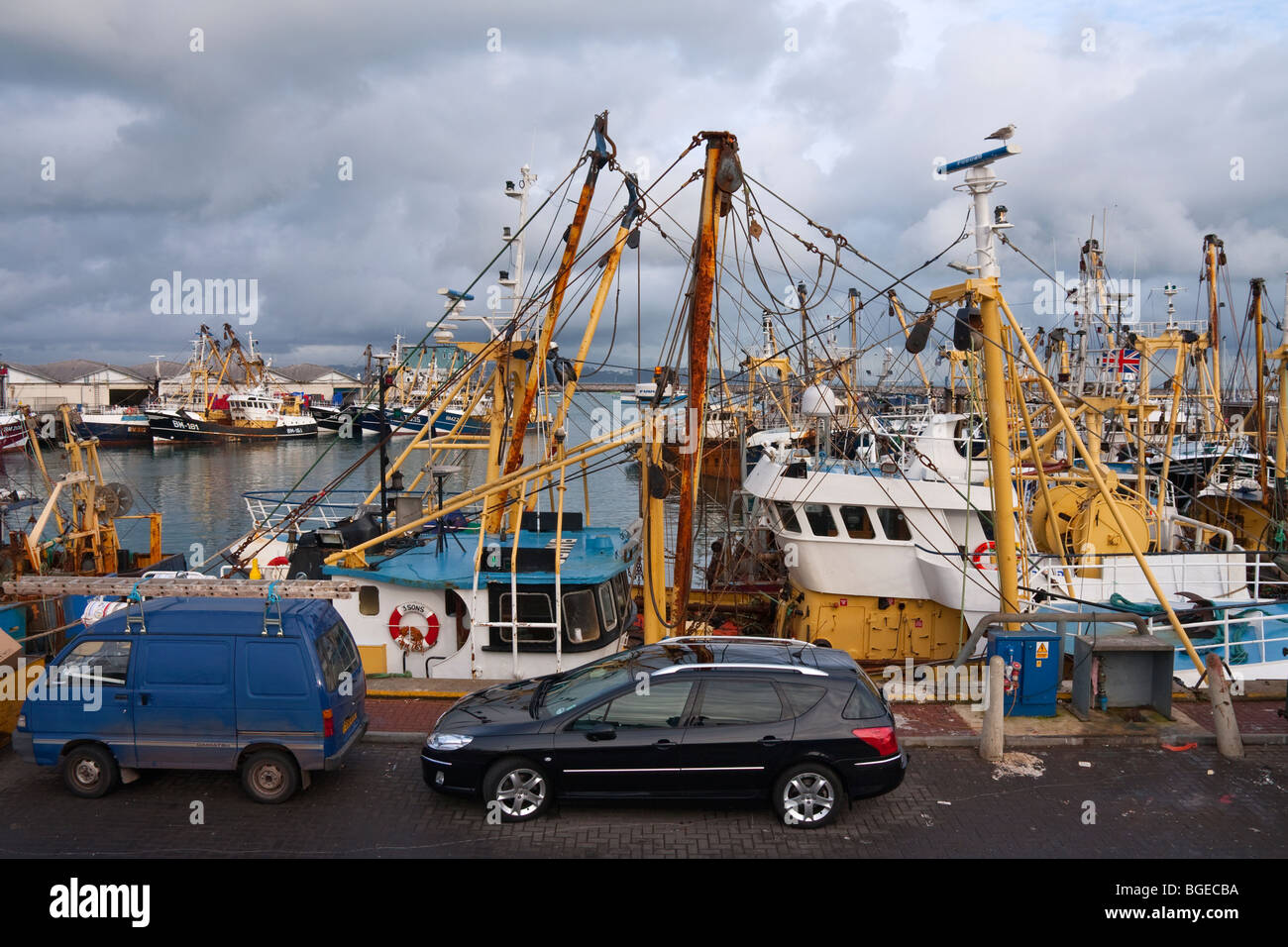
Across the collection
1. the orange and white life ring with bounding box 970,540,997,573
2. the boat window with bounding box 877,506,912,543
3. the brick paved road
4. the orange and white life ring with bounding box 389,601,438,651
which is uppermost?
the boat window with bounding box 877,506,912,543

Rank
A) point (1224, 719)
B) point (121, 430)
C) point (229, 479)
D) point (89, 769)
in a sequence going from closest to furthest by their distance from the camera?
point (89, 769) < point (1224, 719) < point (229, 479) < point (121, 430)

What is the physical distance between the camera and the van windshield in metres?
7.91

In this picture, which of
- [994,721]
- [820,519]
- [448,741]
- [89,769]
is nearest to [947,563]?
[820,519]

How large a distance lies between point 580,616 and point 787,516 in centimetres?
604

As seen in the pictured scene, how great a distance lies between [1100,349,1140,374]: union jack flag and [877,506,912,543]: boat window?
72.9ft

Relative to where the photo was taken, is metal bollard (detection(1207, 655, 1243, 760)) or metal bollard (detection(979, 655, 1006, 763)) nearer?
metal bollard (detection(979, 655, 1006, 763))

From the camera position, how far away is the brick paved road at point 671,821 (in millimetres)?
7105

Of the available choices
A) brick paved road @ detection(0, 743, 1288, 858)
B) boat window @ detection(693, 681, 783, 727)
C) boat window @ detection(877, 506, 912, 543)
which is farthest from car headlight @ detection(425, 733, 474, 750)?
boat window @ detection(877, 506, 912, 543)

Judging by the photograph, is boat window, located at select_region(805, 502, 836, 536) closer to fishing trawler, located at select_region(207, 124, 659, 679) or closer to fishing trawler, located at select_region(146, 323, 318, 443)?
fishing trawler, located at select_region(207, 124, 659, 679)

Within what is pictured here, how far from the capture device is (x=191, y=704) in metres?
7.72

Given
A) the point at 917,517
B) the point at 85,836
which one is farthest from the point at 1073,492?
the point at 85,836

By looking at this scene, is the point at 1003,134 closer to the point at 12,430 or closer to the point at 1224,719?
the point at 1224,719

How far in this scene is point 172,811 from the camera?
7.66 meters
